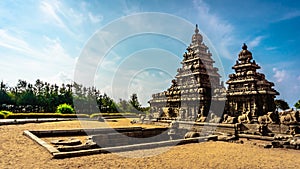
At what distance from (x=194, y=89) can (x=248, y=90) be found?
23.6ft

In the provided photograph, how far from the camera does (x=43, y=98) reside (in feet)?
171

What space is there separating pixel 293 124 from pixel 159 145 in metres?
11.8

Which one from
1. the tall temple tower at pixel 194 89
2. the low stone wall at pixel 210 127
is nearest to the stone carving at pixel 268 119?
the low stone wall at pixel 210 127

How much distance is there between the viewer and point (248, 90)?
80.6 ft

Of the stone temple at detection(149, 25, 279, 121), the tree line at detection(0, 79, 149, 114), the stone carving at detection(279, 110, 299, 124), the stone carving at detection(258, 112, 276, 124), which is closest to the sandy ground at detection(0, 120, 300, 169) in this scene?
the stone carving at detection(279, 110, 299, 124)

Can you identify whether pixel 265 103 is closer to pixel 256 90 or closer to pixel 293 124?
pixel 256 90

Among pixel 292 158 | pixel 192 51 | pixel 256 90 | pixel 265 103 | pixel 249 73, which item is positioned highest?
pixel 192 51

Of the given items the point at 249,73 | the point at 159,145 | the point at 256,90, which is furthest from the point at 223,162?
the point at 249,73

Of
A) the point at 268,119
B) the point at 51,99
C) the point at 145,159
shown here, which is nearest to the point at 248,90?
the point at 268,119

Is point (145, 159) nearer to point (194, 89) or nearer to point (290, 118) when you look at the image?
point (290, 118)

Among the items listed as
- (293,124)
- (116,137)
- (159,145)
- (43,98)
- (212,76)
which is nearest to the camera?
(159,145)

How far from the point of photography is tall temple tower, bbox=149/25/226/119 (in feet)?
92.1

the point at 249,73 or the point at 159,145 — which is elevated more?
the point at 249,73

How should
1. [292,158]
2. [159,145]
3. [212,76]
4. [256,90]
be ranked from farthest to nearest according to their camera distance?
[212,76]
[256,90]
[159,145]
[292,158]
